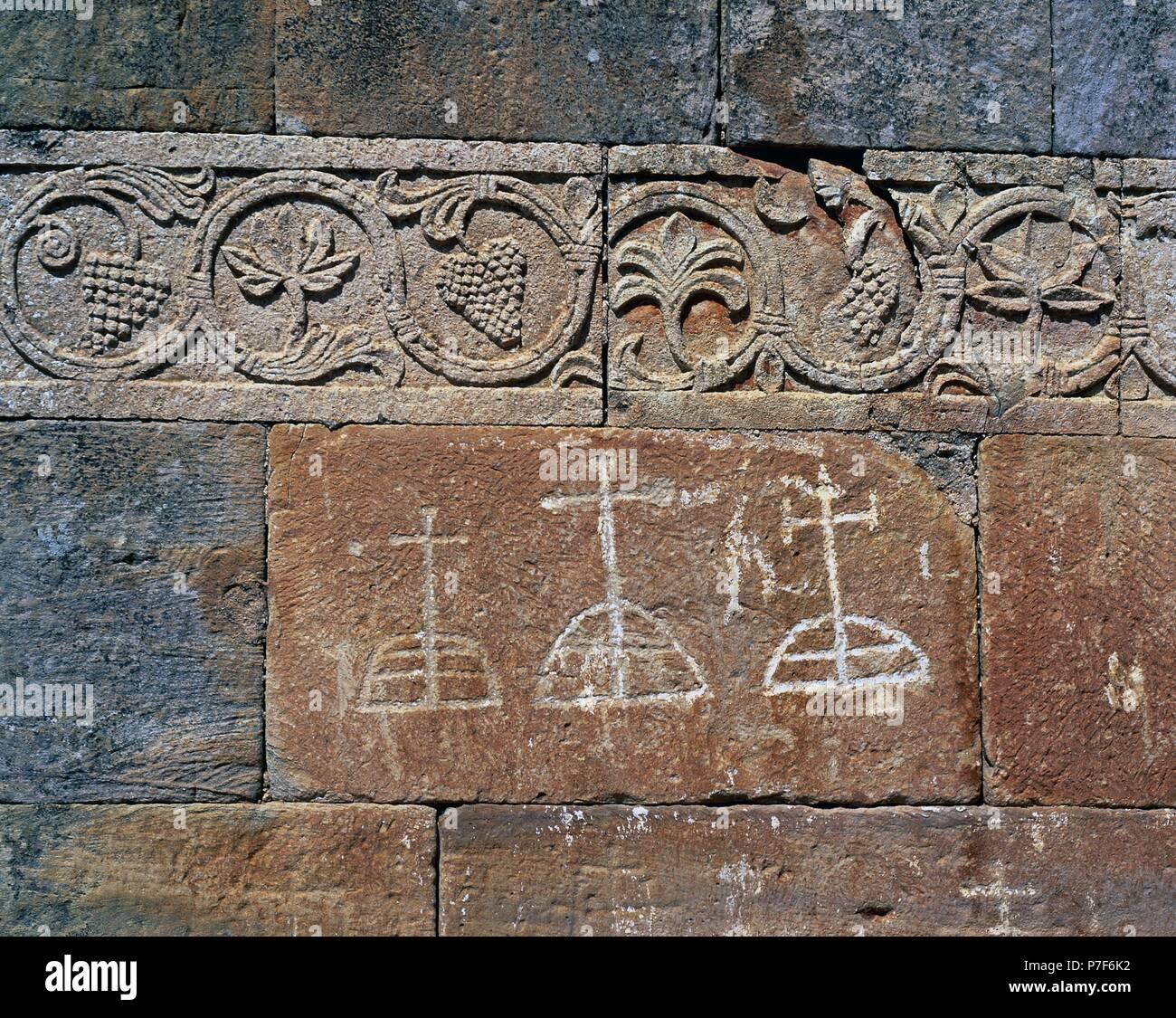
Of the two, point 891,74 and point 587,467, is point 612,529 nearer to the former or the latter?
point 587,467

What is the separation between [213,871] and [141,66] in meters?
2.37

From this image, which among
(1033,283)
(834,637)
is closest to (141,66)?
(834,637)

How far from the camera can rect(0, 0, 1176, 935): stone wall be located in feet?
11.4

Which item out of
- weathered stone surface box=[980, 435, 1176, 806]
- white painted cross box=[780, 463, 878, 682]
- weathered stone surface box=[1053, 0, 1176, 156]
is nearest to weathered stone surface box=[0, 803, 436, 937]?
white painted cross box=[780, 463, 878, 682]

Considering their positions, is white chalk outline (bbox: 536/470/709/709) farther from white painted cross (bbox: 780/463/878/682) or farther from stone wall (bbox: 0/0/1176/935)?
white painted cross (bbox: 780/463/878/682)

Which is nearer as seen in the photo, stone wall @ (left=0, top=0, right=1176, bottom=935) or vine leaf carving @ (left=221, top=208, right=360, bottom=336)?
stone wall @ (left=0, top=0, right=1176, bottom=935)

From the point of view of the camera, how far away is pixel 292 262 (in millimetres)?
3623

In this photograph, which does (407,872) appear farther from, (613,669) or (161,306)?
(161,306)

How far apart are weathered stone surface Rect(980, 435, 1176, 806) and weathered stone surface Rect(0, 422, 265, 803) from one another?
218cm

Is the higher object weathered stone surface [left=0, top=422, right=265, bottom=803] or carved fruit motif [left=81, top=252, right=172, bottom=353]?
carved fruit motif [left=81, top=252, right=172, bottom=353]

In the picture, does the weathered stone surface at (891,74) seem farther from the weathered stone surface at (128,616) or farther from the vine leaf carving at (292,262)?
the weathered stone surface at (128,616)

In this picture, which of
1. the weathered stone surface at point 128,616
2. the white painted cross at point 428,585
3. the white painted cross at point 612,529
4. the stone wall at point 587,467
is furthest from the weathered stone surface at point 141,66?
the white painted cross at point 612,529

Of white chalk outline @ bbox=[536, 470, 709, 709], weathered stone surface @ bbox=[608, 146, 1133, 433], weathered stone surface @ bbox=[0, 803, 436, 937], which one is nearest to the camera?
weathered stone surface @ bbox=[0, 803, 436, 937]

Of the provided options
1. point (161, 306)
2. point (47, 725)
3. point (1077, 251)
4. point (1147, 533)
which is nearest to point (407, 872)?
point (47, 725)
